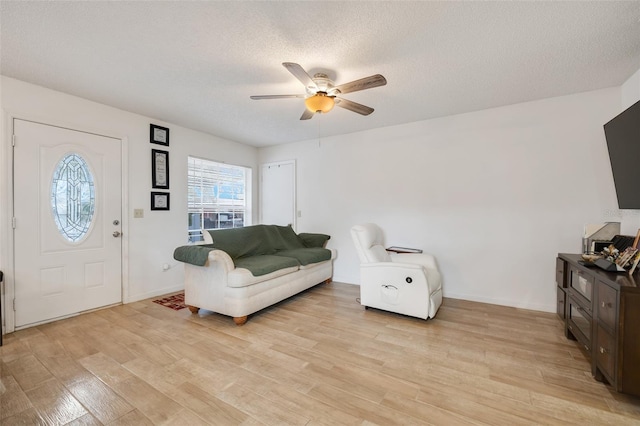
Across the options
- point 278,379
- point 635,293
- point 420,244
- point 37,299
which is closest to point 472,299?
point 420,244

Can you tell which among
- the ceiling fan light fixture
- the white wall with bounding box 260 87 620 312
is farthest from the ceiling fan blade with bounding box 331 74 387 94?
the white wall with bounding box 260 87 620 312

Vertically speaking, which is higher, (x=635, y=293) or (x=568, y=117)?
(x=568, y=117)

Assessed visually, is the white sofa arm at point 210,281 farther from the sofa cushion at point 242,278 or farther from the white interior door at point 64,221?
the white interior door at point 64,221

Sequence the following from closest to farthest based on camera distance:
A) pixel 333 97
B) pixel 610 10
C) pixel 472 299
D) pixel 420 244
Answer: pixel 610 10
pixel 333 97
pixel 472 299
pixel 420 244

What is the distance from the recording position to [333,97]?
240 cm

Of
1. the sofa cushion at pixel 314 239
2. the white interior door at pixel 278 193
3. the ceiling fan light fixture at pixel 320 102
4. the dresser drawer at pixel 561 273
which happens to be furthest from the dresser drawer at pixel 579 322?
the white interior door at pixel 278 193

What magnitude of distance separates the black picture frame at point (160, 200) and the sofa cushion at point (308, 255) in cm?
174

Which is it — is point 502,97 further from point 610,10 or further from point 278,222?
point 278,222

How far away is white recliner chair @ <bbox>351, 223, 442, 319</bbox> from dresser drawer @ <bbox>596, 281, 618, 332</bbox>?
1.22 meters

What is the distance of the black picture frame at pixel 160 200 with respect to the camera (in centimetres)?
363

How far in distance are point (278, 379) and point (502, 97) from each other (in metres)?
3.59

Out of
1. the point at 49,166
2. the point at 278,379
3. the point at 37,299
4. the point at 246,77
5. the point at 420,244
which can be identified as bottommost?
the point at 278,379

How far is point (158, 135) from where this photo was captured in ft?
12.1

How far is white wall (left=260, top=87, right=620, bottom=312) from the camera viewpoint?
9.43ft
